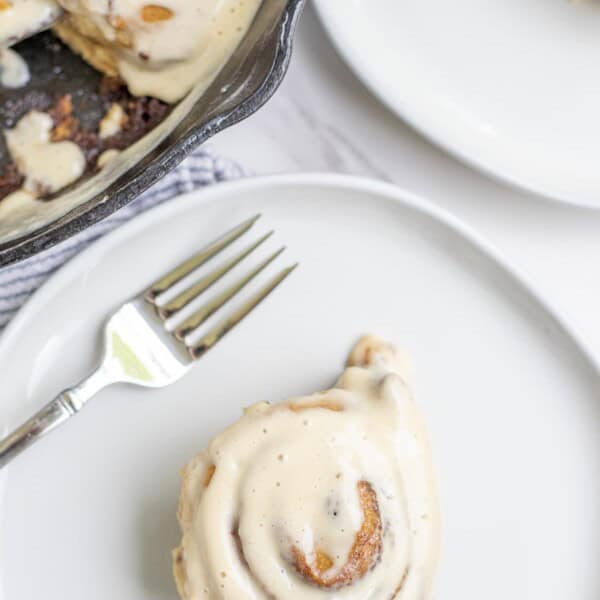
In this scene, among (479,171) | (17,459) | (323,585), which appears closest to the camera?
(323,585)

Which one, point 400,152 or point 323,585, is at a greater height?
point 400,152

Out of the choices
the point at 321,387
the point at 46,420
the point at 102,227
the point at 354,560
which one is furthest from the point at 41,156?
the point at 354,560

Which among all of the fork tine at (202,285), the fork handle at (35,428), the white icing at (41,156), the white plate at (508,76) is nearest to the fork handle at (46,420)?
the fork handle at (35,428)

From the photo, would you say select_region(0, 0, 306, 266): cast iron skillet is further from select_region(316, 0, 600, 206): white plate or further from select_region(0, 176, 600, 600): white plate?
select_region(316, 0, 600, 206): white plate

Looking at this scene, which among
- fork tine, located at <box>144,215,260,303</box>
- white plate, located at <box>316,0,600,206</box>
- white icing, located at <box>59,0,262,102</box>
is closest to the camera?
white icing, located at <box>59,0,262,102</box>

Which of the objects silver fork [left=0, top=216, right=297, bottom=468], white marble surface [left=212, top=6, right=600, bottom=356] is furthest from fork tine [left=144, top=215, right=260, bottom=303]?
white marble surface [left=212, top=6, right=600, bottom=356]

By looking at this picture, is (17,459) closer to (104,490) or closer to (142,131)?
(104,490)

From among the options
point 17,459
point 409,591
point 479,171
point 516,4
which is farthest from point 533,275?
point 17,459
